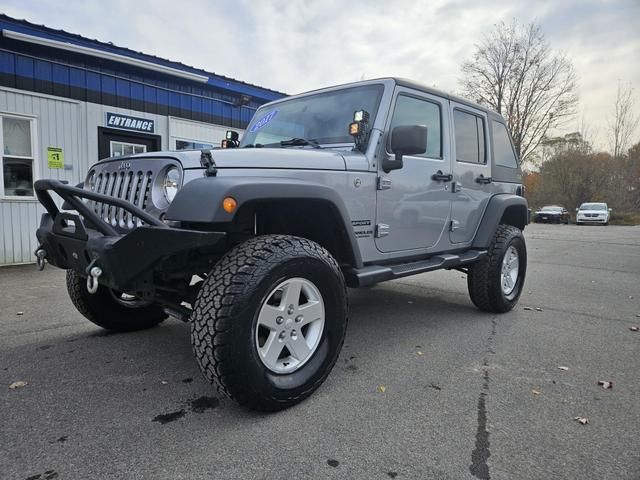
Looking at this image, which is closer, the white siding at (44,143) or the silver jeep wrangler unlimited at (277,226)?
the silver jeep wrangler unlimited at (277,226)

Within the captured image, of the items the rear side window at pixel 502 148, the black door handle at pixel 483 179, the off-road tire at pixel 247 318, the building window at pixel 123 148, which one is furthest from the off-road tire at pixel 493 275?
the building window at pixel 123 148

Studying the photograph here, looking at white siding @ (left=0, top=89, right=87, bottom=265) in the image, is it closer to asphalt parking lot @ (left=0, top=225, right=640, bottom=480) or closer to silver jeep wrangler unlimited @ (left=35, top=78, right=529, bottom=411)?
asphalt parking lot @ (left=0, top=225, right=640, bottom=480)

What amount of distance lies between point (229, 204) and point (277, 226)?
33.8 inches

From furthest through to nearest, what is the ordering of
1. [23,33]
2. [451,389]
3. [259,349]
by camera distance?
[23,33] → [451,389] → [259,349]

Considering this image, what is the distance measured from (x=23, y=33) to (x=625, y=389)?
8743 millimetres

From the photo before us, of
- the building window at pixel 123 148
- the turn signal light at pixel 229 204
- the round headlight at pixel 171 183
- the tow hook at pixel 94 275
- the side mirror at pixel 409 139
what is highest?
the building window at pixel 123 148

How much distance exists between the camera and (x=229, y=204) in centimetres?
213

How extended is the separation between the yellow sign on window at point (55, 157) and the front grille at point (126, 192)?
5653 millimetres

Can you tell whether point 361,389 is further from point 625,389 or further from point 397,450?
point 625,389

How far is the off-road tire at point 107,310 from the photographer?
3408 millimetres

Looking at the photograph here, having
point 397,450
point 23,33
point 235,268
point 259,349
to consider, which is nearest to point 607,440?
point 397,450

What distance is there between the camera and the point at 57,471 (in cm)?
187

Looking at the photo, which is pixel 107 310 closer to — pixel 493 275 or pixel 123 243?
pixel 123 243

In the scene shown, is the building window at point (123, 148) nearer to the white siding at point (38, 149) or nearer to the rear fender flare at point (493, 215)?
the white siding at point (38, 149)
